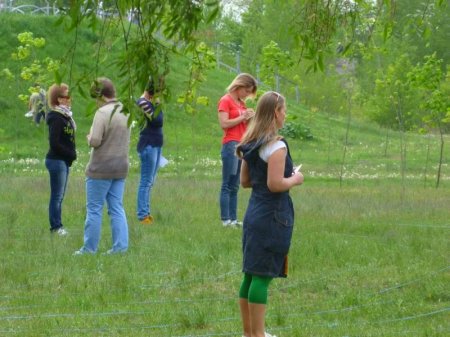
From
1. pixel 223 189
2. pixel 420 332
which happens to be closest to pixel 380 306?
pixel 420 332

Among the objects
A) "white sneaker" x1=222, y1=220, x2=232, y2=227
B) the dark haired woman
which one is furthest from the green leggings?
the dark haired woman

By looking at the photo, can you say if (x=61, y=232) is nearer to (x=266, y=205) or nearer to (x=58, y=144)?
(x=58, y=144)

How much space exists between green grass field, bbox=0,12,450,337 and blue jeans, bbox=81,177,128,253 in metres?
0.23

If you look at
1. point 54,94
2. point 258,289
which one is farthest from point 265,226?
point 54,94

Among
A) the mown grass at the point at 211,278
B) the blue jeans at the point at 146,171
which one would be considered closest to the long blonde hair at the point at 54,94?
the mown grass at the point at 211,278

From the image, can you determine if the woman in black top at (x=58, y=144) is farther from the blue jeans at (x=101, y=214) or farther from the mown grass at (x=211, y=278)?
the blue jeans at (x=101, y=214)

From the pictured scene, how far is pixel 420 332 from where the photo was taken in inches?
278

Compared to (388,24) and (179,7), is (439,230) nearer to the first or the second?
(388,24)

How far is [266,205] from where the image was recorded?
648 centimetres

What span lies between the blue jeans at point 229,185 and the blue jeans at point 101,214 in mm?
1966

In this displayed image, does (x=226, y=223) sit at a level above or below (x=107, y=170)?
below

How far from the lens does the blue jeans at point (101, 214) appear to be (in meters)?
10.3

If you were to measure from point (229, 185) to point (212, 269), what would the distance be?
120 inches

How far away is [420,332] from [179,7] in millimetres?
3141
